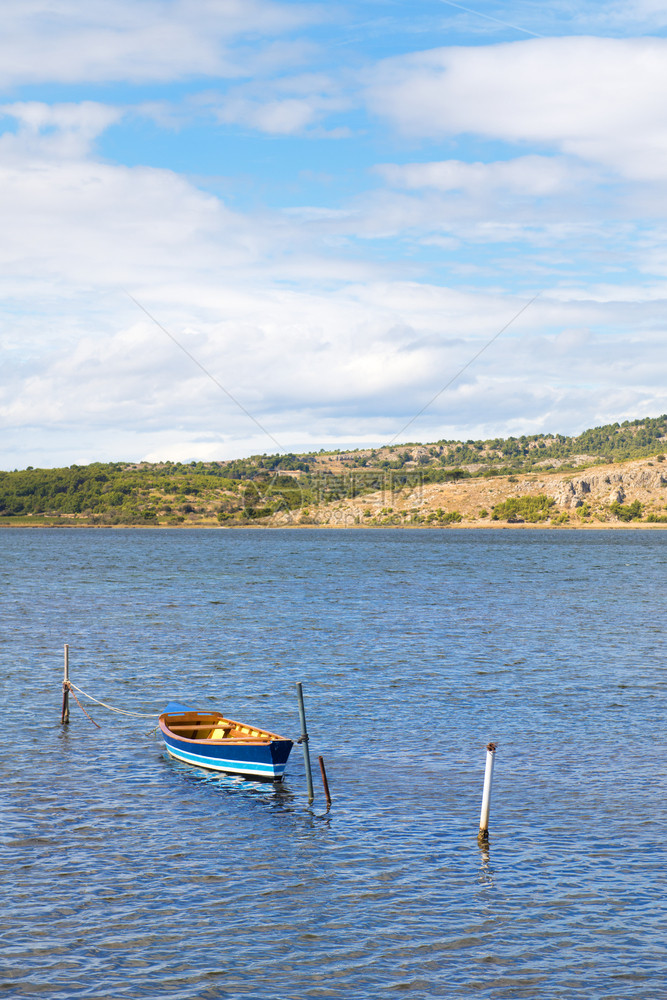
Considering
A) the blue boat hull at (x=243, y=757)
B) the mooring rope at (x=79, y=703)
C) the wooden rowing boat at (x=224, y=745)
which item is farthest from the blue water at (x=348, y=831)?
the wooden rowing boat at (x=224, y=745)

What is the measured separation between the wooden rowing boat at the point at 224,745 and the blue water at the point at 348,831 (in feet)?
2.06

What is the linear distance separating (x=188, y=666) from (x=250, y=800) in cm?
2379

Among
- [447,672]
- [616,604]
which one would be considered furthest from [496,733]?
[616,604]

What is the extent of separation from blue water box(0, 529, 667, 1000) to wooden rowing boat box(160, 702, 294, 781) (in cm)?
63

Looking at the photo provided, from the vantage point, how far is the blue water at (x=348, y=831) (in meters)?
17.1

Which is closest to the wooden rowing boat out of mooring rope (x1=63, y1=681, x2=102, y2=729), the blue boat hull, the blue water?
the blue boat hull

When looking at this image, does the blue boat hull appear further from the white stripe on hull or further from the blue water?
the blue water

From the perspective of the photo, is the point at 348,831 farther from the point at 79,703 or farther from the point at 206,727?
the point at 79,703

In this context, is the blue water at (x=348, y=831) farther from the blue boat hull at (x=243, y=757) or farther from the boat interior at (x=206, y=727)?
the boat interior at (x=206, y=727)

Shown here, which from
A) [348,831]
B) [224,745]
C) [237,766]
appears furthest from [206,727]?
[348,831]

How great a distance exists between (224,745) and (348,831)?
6.44 metres

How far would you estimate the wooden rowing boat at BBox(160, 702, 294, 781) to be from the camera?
28.3 meters

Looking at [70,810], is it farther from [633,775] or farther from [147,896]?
[633,775]

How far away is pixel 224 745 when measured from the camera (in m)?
29.1
